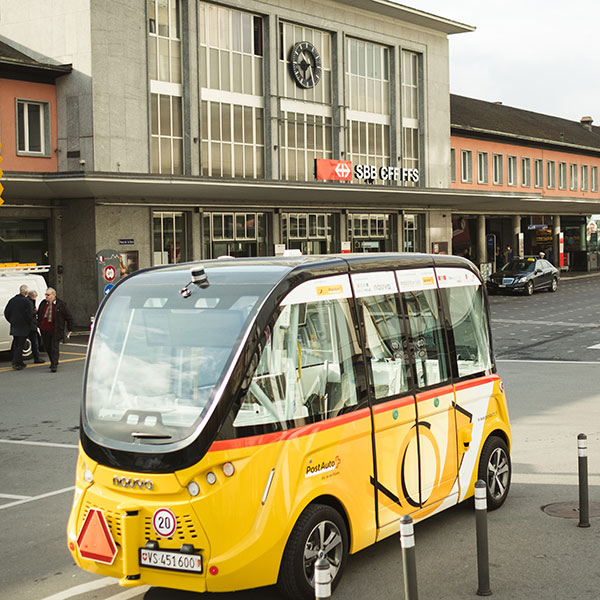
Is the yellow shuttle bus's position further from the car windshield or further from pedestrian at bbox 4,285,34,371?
the car windshield

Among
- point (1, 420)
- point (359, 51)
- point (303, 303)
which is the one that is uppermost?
point (359, 51)

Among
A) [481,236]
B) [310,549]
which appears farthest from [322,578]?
[481,236]

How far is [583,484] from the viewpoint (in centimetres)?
768

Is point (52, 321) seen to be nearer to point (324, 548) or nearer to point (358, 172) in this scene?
point (324, 548)

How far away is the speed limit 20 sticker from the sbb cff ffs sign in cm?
3114

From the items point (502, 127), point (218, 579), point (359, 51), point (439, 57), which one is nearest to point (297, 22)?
point (359, 51)

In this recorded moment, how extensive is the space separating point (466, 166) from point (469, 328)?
45.4 metres

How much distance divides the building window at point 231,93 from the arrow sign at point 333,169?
2258mm

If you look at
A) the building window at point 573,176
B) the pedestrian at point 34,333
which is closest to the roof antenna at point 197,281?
the pedestrian at point 34,333

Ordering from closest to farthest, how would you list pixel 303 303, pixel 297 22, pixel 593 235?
pixel 303 303, pixel 297 22, pixel 593 235

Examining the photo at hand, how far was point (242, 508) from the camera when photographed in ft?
18.8

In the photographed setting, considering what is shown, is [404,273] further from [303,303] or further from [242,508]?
[242,508]

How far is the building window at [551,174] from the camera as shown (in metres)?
60.8

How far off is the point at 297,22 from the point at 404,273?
32081mm
